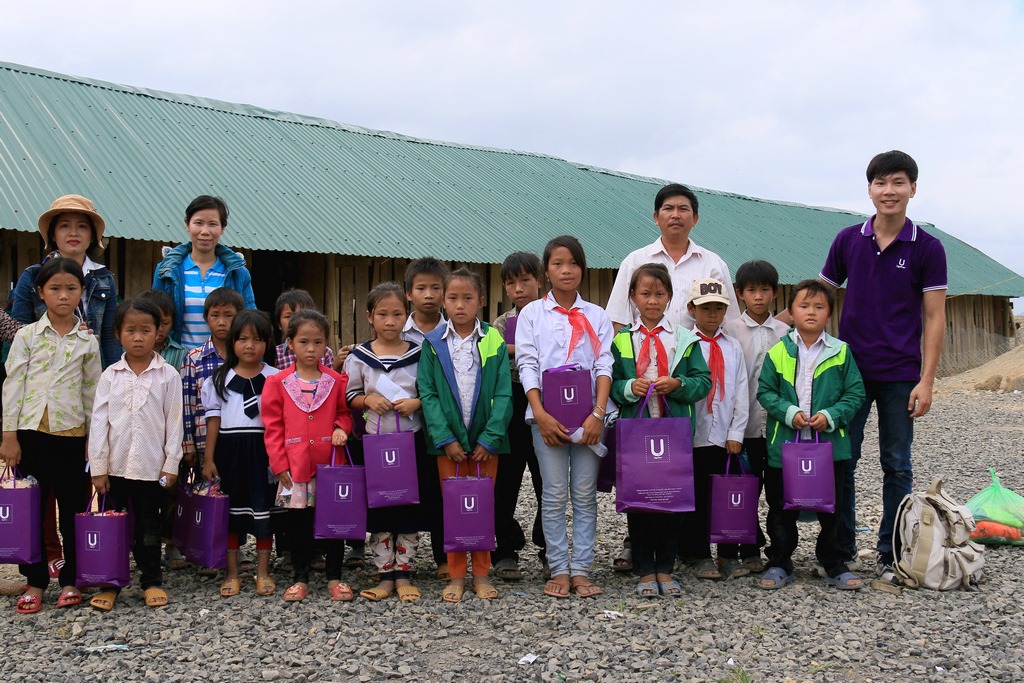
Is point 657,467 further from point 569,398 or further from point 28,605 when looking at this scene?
point 28,605

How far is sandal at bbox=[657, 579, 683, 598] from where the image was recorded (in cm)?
429

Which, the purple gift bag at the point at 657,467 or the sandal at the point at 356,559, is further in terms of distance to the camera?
the sandal at the point at 356,559

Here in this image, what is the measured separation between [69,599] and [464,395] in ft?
6.96

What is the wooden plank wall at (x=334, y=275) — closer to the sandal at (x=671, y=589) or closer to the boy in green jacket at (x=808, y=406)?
the sandal at (x=671, y=589)

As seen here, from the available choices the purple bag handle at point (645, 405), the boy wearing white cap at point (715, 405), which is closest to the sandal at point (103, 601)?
the purple bag handle at point (645, 405)

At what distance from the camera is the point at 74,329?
4.29 m

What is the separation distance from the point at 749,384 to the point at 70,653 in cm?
347

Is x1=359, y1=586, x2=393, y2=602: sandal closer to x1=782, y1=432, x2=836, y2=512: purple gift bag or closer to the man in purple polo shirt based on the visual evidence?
x1=782, y1=432, x2=836, y2=512: purple gift bag

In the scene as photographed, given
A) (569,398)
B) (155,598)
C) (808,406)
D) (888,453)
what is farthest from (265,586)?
(888,453)

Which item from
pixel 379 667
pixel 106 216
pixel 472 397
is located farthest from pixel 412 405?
pixel 106 216

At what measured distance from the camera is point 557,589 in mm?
4273

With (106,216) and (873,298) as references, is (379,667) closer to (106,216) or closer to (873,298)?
(873,298)

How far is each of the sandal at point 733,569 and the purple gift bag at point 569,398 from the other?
4.06 ft

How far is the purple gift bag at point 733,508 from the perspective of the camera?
4.50 metres
